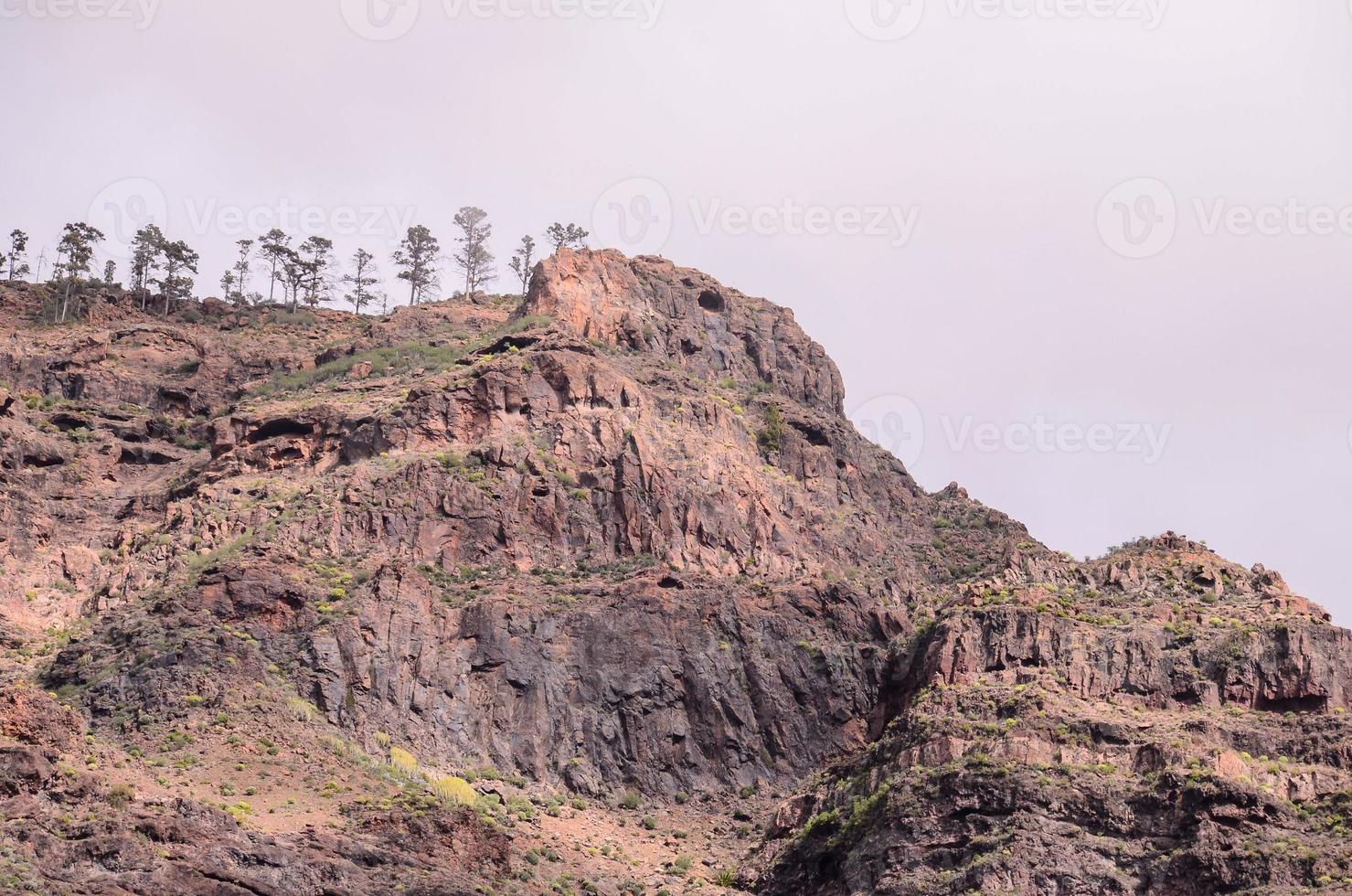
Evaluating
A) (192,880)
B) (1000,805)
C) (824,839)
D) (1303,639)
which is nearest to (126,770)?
(192,880)

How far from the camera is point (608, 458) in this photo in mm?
128250

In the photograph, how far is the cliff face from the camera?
317ft

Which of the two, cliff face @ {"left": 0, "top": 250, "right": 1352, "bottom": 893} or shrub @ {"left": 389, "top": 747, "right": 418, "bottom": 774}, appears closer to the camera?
cliff face @ {"left": 0, "top": 250, "right": 1352, "bottom": 893}

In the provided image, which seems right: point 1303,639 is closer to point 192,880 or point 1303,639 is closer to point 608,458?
point 608,458

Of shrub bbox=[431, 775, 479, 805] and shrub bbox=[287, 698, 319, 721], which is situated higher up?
shrub bbox=[287, 698, 319, 721]

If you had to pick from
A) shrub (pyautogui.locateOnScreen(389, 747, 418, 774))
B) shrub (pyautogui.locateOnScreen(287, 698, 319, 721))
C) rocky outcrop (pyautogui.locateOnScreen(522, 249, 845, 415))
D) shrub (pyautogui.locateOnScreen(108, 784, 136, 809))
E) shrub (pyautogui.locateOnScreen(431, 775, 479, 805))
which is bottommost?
shrub (pyautogui.locateOnScreen(108, 784, 136, 809))

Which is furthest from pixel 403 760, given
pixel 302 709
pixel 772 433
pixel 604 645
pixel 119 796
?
pixel 772 433

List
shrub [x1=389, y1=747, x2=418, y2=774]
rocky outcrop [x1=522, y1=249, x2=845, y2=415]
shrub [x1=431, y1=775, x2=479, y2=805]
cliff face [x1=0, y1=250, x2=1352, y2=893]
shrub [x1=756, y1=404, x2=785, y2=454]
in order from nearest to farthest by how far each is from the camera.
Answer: cliff face [x1=0, y1=250, x2=1352, y2=893] → shrub [x1=431, y1=775, x2=479, y2=805] → shrub [x1=389, y1=747, x2=418, y2=774] → shrub [x1=756, y1=404, x2=785, y2=454] → rocky outcrop [x1=522, y1=249, x2=845, y2=415]

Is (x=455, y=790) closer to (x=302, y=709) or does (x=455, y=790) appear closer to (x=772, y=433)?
(x=302, y=709)

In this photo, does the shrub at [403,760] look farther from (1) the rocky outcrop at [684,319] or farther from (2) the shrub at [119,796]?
(1) the rocky outcrop at [684,319]

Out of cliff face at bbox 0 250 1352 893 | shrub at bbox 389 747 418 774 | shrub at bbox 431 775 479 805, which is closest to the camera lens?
cliff face at bbox 0 250 1352 893

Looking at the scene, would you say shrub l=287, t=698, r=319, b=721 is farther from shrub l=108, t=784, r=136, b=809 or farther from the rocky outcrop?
the rocky outcrop

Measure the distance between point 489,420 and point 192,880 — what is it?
46.3 m

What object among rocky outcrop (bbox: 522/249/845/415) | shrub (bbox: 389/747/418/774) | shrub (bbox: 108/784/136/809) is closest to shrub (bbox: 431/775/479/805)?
shrub (bbox: 389/747/418/774)
